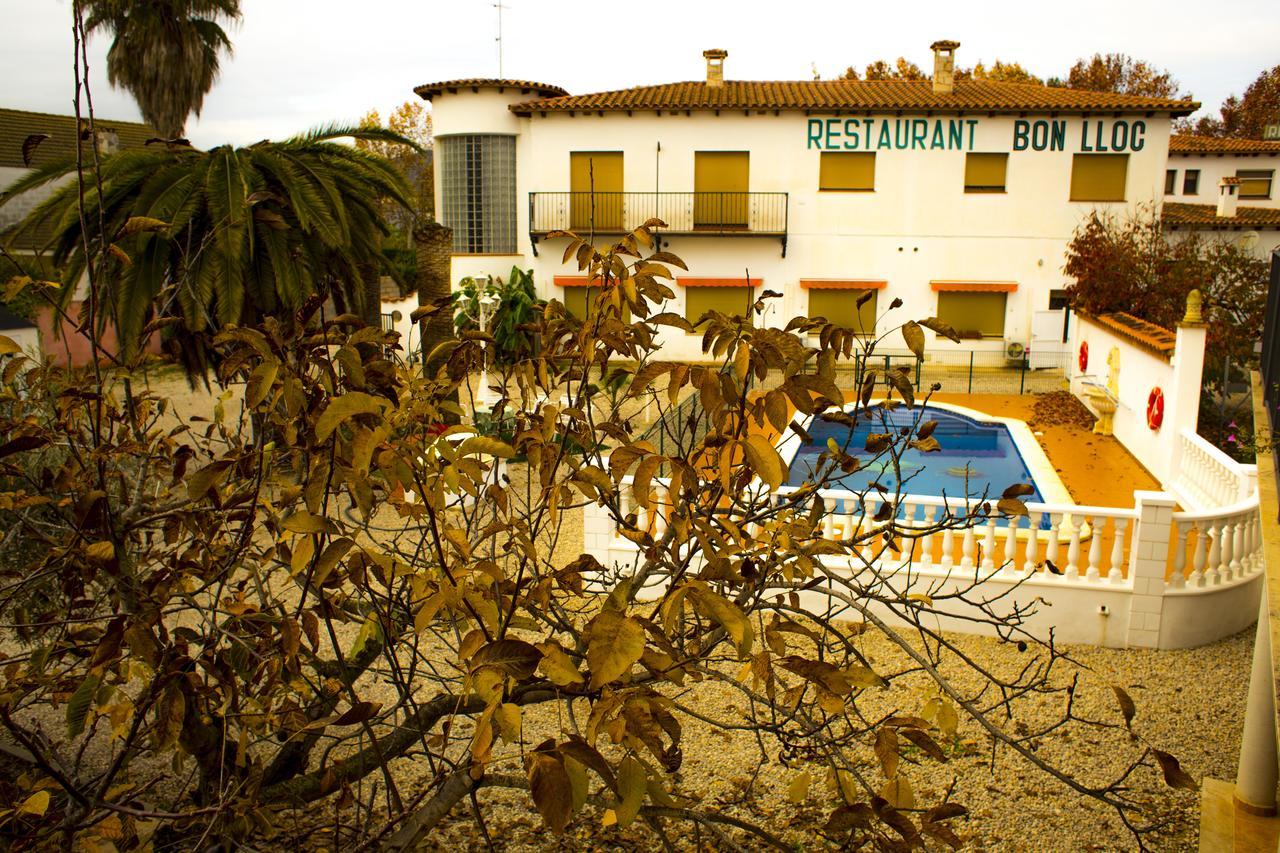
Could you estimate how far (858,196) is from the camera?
23203mm

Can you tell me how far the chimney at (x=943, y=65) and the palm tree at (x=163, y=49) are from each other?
16673 mm

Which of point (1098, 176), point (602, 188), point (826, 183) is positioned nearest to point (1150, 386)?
point (1098, 176)

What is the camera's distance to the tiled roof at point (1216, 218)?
83.3ft

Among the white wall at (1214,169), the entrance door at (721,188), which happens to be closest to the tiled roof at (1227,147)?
the white wall at (1214,169)

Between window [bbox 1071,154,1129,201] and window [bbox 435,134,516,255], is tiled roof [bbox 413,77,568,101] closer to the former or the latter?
window [bbox 435,134,516,255]

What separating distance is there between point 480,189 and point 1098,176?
14249 millimetres

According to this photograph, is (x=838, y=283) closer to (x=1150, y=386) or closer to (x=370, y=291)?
(x=1150, y=386)

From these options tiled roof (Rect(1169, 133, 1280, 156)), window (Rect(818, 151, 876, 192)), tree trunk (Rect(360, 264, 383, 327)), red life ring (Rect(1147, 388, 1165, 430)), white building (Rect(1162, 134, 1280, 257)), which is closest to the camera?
red life ring (Rect(1147, 388, 1165, 430))

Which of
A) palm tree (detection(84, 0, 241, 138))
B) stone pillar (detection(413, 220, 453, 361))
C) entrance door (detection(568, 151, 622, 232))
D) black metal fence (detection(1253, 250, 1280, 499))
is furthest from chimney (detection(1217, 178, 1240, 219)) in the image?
palm tree (detection(84, 0, 241, 138))

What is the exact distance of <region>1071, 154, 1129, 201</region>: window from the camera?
74.0 feet

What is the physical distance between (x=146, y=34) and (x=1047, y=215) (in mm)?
20896

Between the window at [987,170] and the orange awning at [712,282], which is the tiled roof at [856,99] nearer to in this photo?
the window at [987,170]

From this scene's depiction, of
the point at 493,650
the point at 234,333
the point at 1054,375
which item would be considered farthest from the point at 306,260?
the point at 1054,375

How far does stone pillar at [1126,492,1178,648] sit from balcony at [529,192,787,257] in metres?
17.0
